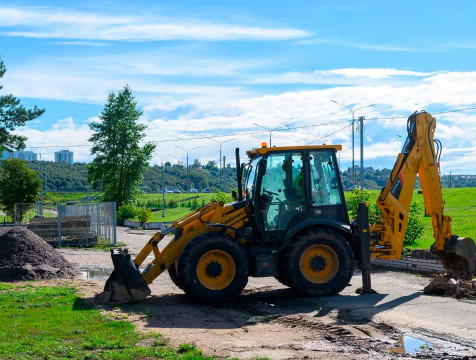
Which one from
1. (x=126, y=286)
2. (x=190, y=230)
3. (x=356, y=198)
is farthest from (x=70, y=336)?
(x=356, y=198)

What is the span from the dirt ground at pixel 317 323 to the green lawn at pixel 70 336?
17.6 inches

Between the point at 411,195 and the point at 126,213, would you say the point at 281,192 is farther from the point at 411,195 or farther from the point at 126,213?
the point at 126,213

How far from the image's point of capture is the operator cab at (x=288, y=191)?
1284 centimetres

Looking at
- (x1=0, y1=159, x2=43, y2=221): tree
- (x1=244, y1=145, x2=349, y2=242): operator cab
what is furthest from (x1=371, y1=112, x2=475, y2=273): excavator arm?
(x1=0, y1=159, x2=43, y2=221): tree

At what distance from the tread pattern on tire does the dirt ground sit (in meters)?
0.23

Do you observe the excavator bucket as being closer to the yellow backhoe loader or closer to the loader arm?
the yellow backhoe loader

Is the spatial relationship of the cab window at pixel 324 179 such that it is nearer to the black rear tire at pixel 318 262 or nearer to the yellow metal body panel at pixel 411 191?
the black rear tire at pixel 318 262

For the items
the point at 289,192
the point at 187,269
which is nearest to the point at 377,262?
the point at 289,192

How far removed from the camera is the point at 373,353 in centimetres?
819

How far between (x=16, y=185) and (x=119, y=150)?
14.1 m

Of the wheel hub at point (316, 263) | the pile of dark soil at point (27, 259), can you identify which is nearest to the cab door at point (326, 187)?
the wheel hub at point (316, 263)

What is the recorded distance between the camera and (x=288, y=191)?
1295 centimetres

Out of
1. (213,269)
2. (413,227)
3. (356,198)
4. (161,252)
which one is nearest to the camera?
(213,269)

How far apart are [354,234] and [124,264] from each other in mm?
4687
